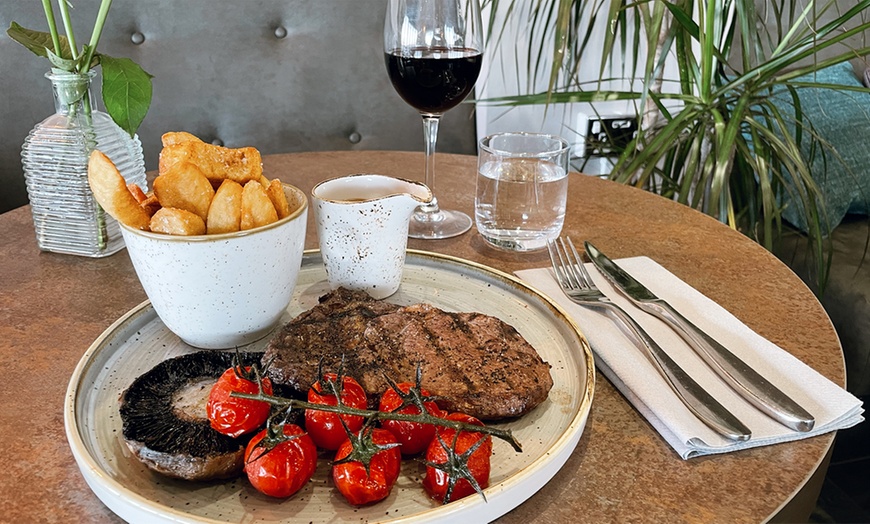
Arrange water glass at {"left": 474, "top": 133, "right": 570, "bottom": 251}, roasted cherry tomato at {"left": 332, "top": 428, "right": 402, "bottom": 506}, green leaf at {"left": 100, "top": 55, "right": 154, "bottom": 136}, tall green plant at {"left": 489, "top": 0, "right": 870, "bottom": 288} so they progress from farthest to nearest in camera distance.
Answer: tall green plant at {"left": 489, "top": 0, "right": 870, "bottom": 288} → water glass at {"left": 474, "top": 133, "right": 570, "bottom": 251} → green leaf at {"left": 100, "top": 55, "right": 154, "bottom": 136} → roasted cherry tomato at {"left": 332, "top": 428, "right": 402, "bottom": 506}

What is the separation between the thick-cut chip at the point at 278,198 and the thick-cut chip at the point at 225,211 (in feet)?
0.16

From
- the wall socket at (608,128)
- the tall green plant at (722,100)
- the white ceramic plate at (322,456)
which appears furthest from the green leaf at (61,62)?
the wall socket at (608,128)

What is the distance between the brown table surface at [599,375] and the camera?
0.56 meters

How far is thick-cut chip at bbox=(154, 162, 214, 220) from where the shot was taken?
27.2 inches

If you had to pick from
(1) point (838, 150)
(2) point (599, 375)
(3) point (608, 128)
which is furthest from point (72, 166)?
(1) point (838, 150)

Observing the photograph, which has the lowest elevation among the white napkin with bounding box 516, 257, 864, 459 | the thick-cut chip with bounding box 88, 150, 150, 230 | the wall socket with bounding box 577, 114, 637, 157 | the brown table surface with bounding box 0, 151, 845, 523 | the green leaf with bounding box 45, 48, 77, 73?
the wall socket with bounding box 577, 114, 637, 157

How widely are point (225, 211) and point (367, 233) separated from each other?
0.18 metres

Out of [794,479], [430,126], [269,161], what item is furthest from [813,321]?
[269,161]

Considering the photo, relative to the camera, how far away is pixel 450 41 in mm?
1062

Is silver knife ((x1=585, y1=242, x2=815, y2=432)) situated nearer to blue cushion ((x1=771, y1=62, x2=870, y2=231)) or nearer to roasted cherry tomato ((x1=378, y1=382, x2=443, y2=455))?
roasted cherry tomato ((x1=378, y1=382, x2=443, y2=455))

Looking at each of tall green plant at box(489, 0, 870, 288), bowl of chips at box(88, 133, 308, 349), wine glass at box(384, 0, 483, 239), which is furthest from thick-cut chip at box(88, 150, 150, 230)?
tall green plant at box(489, 0, 870, 288)

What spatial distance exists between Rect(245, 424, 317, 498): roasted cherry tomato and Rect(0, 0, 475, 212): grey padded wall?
5.12 feet

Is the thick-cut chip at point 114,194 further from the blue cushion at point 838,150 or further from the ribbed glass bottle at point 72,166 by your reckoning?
the blue cushion at point 838,150

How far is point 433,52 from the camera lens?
1061mm
